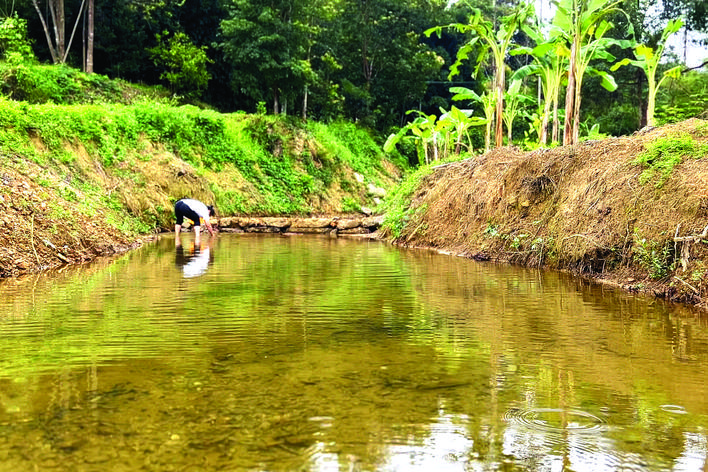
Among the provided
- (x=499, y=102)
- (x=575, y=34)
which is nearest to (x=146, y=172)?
(x=499, y=102)

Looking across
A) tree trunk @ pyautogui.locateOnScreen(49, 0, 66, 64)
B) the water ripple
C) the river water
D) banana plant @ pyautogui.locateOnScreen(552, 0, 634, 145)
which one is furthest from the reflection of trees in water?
tree trunk @ pyautogui.locateOnScreen(49, 0, 66, 64)

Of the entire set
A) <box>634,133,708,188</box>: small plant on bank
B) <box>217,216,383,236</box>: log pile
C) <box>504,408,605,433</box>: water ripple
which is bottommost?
<box>504,408,605,433</box>: water ripple

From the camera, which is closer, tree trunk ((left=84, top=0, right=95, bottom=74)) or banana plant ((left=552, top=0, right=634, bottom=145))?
banana plant ((left=552, top=0, right=634, bottom=145))

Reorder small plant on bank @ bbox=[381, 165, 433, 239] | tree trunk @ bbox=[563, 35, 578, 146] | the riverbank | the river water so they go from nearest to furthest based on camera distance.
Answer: the river water, the riverbank, tree trunk @ bbox=[563, 35, 578, 146], small plant on bank @ bbox=[381, 165, 433, 239]

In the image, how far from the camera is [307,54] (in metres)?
36.9

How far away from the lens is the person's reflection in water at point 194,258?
34.3 ft

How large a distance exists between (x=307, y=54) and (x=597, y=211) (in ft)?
94.1

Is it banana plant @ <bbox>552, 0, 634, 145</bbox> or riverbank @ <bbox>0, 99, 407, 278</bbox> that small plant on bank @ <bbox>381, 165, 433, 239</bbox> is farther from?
banana plant @ <bbox>552, 0, 634, 145</bbox>

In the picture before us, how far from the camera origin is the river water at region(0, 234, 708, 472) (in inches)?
127

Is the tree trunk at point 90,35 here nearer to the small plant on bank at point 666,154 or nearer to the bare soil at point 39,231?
the bare soil at point 39,231

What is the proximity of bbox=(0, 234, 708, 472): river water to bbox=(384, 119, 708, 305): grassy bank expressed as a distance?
2.70 ft

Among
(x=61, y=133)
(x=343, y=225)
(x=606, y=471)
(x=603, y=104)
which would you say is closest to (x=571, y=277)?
(x=606, y=471)

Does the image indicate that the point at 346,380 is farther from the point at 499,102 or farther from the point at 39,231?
the point at 499,102

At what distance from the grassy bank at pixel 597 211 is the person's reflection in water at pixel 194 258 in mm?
4947
